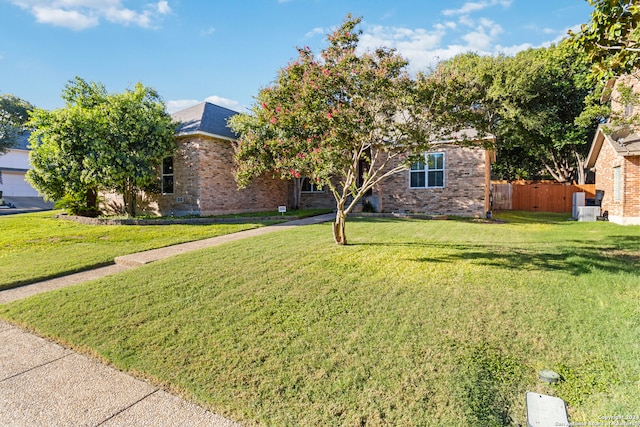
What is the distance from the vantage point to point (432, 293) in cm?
488

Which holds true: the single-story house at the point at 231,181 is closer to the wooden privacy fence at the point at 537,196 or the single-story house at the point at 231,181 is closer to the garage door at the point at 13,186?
the wooden privacy fence at the point at 537,196

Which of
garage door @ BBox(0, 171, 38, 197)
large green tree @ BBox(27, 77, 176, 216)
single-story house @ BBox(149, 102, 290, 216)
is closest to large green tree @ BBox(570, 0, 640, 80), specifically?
single-story house @ BBox(149, 102, 290, 216)

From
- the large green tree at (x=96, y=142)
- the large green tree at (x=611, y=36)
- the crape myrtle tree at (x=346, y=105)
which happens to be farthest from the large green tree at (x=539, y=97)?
the large green tree at (x=96, y=142)

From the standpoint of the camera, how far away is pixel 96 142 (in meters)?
12.5

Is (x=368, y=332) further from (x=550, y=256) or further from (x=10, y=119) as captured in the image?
(x=10, y=119)

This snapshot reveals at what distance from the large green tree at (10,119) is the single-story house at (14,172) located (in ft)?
12.6

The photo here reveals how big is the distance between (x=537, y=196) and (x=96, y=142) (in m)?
24.2

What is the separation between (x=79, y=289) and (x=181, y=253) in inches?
97.3

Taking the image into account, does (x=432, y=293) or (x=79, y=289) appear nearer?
(x=432, y=293)

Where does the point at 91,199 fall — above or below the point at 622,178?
below

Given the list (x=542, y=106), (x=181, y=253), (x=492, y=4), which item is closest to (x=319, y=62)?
(x=181, y=253)

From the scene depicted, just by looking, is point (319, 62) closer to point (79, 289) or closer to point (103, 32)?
point (79, 289)

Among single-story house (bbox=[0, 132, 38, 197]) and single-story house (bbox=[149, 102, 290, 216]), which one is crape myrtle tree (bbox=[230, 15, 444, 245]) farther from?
single-story house (bbox=[0, 132, 38, 197])

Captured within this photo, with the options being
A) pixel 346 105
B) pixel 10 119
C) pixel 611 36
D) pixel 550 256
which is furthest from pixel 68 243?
pixel 10 119
